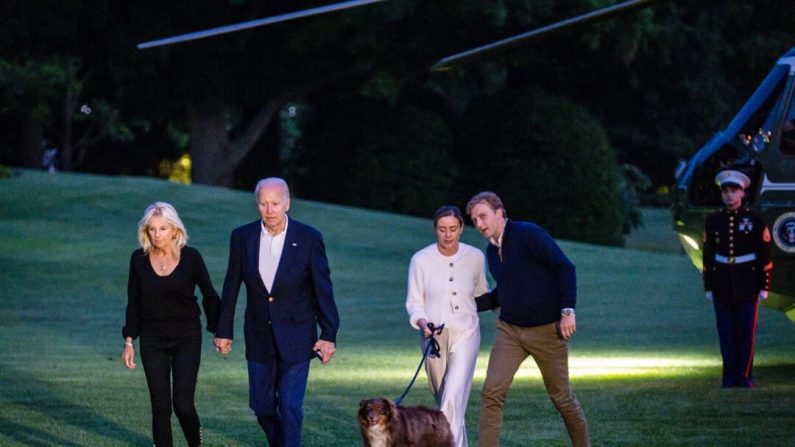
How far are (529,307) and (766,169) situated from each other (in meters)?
6.79

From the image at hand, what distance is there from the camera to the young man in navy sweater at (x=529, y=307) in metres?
10.0

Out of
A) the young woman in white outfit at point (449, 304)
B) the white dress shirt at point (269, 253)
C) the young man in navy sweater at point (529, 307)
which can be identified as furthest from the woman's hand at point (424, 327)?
the white dress shirt at point (269, 253)

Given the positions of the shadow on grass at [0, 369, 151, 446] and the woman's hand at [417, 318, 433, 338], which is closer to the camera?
the woman's hand at [417, 318, 433, 338]

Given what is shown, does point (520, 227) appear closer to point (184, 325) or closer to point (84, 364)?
point (184, 325)

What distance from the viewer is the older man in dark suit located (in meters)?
9.74

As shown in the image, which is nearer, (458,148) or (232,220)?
(232,220)

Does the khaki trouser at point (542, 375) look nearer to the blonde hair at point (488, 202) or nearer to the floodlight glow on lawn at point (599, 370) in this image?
the blonde hair at point (488, 202)

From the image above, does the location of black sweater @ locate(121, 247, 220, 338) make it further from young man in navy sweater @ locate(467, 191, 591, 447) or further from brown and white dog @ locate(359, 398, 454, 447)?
brown and white dog @ locate(359, 398, 454, 447)

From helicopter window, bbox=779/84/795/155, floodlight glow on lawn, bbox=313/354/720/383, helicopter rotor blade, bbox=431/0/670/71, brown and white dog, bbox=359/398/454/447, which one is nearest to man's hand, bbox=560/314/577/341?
brown and white dog, bbox=359/398/454/447

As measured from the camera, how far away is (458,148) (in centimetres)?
4644

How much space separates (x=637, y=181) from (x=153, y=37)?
1918 centimetres

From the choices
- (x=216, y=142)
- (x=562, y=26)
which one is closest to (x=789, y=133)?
(x=562, y=26)

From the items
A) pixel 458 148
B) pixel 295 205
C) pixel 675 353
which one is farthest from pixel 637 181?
pixel 675 353

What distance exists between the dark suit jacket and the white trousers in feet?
2.23
